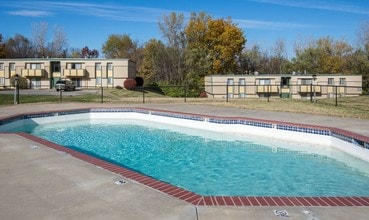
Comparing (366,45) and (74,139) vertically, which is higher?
(366,45)

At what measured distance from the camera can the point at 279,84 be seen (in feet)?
127

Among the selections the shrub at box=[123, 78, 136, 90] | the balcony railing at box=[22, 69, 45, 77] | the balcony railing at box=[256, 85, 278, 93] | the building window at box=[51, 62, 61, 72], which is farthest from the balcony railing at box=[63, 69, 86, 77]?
the balcony railing at box=[256, 85, 278, 93]

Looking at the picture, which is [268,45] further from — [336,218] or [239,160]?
[336,218]

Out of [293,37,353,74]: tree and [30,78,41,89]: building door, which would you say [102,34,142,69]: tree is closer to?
[30,78,41,89]: building door

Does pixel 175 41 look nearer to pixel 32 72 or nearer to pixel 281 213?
pixel 32 72

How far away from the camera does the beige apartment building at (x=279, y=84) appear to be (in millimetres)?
37812

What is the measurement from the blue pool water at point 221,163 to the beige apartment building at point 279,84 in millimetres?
26474

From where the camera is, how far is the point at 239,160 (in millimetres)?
8383

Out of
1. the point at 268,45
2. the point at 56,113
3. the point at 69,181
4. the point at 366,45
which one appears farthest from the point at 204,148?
the point at 268,45

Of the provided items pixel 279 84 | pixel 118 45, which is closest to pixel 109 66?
pixel 279 84

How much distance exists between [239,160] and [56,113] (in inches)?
416

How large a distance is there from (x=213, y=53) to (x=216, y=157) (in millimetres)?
40676

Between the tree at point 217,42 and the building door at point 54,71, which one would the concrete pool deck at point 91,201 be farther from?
the tree at point 217,42

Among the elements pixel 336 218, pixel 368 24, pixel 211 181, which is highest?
pixel 368 24
